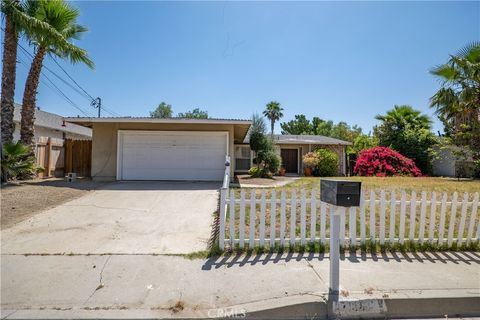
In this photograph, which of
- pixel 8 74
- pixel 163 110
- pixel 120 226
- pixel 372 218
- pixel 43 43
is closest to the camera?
pixel 372 218

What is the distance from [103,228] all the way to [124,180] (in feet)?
21.1

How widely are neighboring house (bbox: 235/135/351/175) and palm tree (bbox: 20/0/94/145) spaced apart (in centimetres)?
1166

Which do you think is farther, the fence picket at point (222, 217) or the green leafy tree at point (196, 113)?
the green leafy tree at point (196, 113)

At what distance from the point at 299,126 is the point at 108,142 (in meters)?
38.0

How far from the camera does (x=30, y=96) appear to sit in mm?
10438

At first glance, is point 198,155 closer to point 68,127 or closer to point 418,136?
point 68,127

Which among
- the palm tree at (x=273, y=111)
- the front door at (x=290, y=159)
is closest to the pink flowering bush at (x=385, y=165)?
the front door at (x=290, y=159)

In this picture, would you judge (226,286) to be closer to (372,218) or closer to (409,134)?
(372,218)

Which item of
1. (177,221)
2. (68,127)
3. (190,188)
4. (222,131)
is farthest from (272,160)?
(68,127)

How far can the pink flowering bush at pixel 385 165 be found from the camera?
19.2 metres

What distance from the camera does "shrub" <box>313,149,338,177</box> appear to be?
1941 centimetres

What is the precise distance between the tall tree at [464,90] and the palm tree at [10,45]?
588 inches

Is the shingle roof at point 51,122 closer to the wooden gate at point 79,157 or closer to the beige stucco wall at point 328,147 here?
the wooden gate at point 79,157

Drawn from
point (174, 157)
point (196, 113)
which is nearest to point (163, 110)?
point (196, 113)
